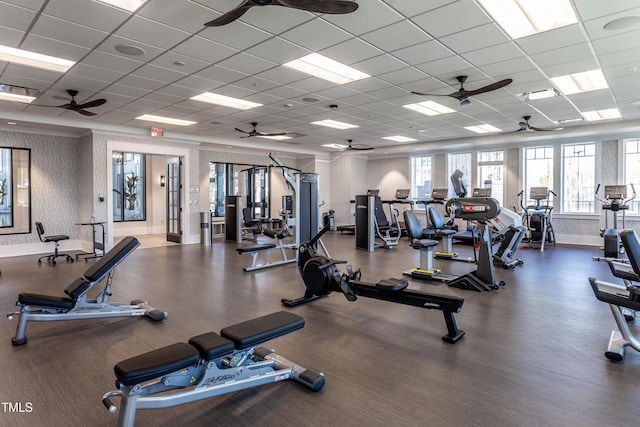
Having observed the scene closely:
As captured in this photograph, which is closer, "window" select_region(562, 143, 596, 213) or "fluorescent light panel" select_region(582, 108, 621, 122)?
"fluorescent light panel" select_region(582, 108, 621, 122)

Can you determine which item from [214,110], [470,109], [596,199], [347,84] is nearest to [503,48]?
[347,84]

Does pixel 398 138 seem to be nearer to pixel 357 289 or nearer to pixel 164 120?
pixel 164 120

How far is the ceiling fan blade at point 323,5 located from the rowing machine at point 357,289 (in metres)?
2.19

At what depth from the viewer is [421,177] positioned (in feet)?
41.5

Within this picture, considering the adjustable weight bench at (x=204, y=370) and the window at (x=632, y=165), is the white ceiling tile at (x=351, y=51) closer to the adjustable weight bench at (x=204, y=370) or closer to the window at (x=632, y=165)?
→ the adjustable weight bench at (x=204, y=370)

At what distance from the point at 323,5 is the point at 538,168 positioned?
9.71 meters

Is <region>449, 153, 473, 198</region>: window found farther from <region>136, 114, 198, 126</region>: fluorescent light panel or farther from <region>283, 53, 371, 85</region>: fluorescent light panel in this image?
<region>136, 114, 198, 126</region>: fluorescent light panel

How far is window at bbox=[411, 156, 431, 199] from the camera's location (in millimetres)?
12469

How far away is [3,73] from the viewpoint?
4777mm

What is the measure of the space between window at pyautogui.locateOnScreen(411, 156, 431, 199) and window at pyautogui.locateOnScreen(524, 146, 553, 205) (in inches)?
119

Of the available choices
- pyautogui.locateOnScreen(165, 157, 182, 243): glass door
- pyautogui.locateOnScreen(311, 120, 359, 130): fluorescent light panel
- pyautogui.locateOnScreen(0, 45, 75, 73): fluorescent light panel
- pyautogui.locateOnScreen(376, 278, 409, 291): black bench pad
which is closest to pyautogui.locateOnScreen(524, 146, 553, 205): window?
pyautogui.locateOnScreen(311, 120, 359, 130): fluorescent light panel

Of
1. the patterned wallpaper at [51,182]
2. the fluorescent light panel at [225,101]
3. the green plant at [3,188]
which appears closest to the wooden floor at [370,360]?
the fluorescent light panel at [225,101]

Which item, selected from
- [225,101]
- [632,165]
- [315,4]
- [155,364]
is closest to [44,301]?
[155,364]

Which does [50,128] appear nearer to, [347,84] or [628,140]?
[347,84]
